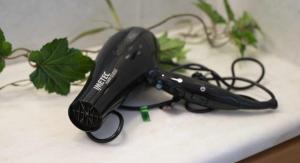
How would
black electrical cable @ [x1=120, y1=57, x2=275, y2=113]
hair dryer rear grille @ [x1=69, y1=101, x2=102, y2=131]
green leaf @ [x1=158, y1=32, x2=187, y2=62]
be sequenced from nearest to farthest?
hair dryer rear grille @ [x1=69, y1=101, x2=102, y2=131] → black electrical cable @ [x1=120, y1=57, x2=275, y2=113] → green leaf @ [x1=158, y1=32, x2=187, y2=62]

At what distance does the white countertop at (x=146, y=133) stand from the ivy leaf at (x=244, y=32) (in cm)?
13

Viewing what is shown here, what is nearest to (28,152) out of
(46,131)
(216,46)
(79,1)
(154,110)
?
(46,131)

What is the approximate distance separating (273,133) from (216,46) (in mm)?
295

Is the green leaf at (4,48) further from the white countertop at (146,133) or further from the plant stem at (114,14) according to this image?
the plant stem at (114,14)

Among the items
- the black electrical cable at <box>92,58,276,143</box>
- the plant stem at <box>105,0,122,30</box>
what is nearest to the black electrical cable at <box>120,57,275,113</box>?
the black electrical cable at <box>92,58,276,143</box>

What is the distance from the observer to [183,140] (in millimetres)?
477

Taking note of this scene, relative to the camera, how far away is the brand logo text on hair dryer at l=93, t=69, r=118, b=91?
459 millimetres

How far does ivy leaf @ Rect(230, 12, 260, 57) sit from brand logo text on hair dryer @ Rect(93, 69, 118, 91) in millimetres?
308

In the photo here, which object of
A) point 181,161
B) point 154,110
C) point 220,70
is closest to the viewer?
point 181,161

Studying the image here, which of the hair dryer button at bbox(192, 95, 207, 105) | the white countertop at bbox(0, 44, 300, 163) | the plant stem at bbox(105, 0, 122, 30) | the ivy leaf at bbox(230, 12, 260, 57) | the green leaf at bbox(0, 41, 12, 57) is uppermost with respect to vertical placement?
the ivy leaf at bbox(230, 12, 260, 57)

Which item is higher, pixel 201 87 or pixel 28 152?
pixel 201 87

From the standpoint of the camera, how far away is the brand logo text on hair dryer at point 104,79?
1.51 ft

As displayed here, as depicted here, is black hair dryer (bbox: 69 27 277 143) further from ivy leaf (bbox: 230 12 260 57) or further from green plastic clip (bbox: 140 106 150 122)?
ivy leaf (bbox: 230 12 260 57)

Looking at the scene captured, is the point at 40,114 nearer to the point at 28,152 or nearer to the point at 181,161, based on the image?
the point at 28,152
